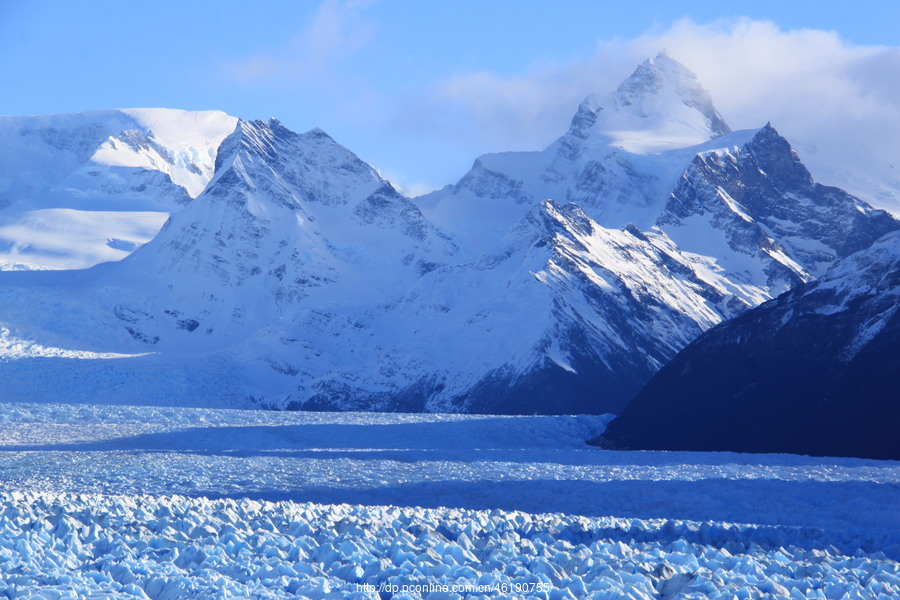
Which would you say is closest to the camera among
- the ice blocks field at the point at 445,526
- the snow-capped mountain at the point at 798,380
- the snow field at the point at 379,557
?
the snow field at the point at 379,557

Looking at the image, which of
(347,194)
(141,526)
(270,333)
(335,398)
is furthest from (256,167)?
(141,526)

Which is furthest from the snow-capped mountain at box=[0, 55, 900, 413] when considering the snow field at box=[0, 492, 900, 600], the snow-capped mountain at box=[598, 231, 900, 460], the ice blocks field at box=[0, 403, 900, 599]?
the snow field at box=[0, 492, 900, 600]

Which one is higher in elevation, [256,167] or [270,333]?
[256,167]

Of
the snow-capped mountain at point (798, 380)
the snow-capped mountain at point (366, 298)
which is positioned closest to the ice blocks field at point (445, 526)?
the snow-capped mountain at point (798, 380)

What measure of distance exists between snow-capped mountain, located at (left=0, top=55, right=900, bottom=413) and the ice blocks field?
59272mm

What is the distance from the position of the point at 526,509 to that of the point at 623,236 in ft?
426

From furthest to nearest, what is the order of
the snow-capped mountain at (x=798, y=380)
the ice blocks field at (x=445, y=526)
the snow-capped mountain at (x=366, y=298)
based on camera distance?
the snow-capped mountain at (x=366, y=298)
the snow-capped mountain at (x=798, y=380)
the ice blocks field at (x=445, y=526)

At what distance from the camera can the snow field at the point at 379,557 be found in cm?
2222

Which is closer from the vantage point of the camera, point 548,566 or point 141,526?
point 548,566

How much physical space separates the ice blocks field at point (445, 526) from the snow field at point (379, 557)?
51 mm

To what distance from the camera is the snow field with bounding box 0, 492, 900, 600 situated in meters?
22.2

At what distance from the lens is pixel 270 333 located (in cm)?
13900

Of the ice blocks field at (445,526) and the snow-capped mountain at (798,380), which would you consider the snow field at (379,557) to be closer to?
the ice blocks field at (445,526)

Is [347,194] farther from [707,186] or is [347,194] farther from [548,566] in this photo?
[548,566]
